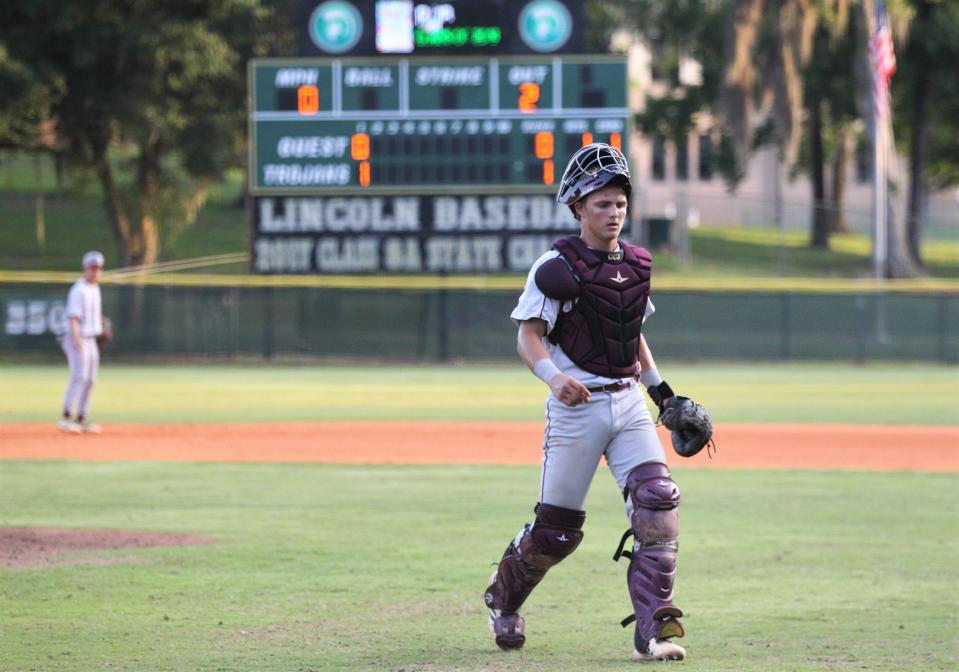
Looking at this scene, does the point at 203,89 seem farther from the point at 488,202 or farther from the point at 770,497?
the point at 770,497

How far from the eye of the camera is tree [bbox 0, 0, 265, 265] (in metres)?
32.8

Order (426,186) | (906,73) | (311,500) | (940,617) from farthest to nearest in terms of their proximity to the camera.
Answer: (906,73) → (426,186) → (311,500) → (940,617)

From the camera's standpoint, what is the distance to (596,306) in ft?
17.5

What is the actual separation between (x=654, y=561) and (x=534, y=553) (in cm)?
49

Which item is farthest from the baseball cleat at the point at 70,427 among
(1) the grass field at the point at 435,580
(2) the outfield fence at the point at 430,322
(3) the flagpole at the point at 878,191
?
(3) the flagpole at the point at 878,191

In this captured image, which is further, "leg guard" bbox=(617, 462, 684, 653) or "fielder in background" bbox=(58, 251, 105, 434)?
"fielder in background" bbox=(58, 251, 105, 434)

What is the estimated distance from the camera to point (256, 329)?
29.7 metres

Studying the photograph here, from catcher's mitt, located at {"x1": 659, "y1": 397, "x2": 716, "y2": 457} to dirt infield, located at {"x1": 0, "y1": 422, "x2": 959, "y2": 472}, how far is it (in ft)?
25.5

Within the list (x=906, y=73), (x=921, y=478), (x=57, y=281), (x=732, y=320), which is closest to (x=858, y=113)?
(x=906, y=73)

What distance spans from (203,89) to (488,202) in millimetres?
12593

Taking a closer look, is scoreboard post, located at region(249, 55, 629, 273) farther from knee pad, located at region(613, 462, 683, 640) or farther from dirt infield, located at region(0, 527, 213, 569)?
knee pad, located at region(613, 462, 683, 640)

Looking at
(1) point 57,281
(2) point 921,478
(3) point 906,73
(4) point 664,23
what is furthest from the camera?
(4) point 664,23

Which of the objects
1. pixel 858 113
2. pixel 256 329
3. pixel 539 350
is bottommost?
pixel 256 329

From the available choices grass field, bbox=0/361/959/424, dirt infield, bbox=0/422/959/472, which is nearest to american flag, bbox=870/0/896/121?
grass field, bbox=0/361/959/424
